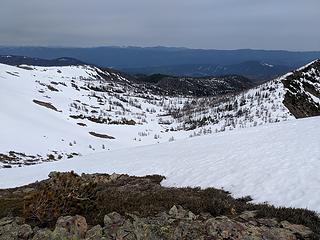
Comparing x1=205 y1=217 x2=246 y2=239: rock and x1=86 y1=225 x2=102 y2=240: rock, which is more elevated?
x1=205 y1=217 x2=246 y2=239: rock

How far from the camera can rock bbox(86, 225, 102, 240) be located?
822 cm

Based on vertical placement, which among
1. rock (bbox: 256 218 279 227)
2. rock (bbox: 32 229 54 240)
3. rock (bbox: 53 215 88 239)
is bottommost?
rock (bbox: 32 229 54 240)

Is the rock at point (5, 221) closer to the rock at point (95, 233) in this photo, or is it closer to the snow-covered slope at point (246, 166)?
the rock at point (95, 233)

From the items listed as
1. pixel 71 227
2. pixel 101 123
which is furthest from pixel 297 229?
pixel 101 123

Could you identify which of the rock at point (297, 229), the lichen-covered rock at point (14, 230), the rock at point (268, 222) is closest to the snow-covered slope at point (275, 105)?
the rock at point (268, 222)

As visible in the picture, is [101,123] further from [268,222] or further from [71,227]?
[268,222]

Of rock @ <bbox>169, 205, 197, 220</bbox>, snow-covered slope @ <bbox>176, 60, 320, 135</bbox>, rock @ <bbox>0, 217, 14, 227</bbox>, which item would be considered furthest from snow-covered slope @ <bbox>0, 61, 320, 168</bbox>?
rock @ <bbox>169, 205, 197, 220</bbox>

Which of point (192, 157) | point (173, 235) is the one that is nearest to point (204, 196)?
point (173, 235)

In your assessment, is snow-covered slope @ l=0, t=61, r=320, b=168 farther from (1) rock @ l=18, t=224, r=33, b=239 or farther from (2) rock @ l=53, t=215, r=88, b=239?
(2) rock @ l=53, t=215, r=88, b=239

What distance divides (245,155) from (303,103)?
4583 cm

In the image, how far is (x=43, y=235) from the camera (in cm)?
839

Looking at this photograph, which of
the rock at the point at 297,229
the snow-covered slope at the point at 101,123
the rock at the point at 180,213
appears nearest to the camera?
the rock at the point at 297,229

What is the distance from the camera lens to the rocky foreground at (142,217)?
823cm

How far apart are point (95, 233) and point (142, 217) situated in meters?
1.25
